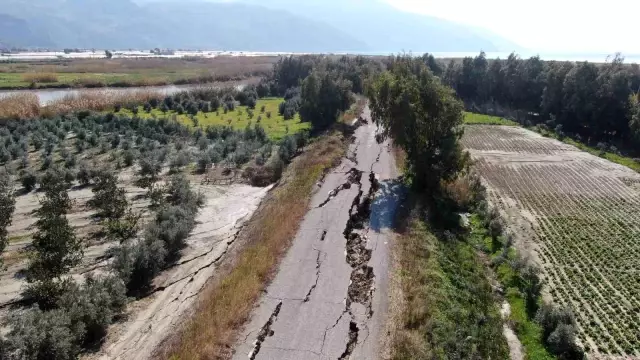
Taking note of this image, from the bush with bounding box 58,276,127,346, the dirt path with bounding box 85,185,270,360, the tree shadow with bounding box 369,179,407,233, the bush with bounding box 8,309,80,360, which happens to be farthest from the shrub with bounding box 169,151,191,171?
the bush with bounding box 8,309,80,360

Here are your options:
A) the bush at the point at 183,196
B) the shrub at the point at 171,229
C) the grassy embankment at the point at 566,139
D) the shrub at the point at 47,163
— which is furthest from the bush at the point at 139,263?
the grassy embankment at the point at 566,139

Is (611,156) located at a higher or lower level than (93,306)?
lower

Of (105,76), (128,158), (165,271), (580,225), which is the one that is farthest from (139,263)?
(105,76)

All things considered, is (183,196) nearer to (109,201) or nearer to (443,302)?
(109,201)

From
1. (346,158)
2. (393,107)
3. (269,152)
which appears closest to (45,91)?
(269,152)

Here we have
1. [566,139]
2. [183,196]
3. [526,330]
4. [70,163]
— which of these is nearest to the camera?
[526,330]

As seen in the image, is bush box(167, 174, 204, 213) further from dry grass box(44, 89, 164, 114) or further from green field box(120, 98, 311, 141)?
dry grass box(44, 89, 164, 114)
